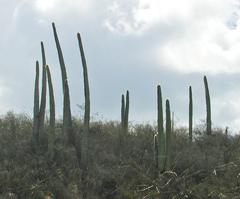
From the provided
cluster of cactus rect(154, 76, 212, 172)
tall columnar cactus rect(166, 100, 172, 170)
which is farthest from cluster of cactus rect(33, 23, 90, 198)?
tall columnar cactus rect(166, 100, 172, 170)

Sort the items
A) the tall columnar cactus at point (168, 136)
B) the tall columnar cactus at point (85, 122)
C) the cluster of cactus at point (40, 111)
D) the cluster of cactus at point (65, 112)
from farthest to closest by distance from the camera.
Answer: the cluster of cactus at point (40, 111) → the cluster of cactus at point (65, 112) → the tall columnar cactus at point (85, 122) → the tall columnar cactus at point (168, 136)

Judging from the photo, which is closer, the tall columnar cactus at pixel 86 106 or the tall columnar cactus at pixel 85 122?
the tall columnar cactus at pixel 85 122

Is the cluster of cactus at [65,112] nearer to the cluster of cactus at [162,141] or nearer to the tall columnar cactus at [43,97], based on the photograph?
the tall columnar cactus at [43,97]

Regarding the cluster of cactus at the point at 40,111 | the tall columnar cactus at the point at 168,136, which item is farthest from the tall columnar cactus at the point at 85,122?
the tall columnar cactus at the point at 168,136

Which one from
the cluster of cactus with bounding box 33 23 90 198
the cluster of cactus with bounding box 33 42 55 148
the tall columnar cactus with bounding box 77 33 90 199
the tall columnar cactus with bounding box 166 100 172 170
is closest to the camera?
the tall columnar cactus with bounding box 166 100 172 170

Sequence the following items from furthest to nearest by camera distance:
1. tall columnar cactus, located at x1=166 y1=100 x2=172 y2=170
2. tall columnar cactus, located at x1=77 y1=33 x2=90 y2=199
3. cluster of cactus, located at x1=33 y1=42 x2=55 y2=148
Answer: cluster of cactus, located at x1=33 y1=42 x2=55 y2=148
tall columnar cactus, located at x1=77 y1=33 x2=90 y2=199
tall columnar cactus, located at x1=166 y1=100 x2=172 y2=170

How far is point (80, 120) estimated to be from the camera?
23.2m

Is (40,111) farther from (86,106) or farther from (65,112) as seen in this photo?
(86,106)

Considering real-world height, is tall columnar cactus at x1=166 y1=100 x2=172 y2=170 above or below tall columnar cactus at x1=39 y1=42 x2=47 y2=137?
below

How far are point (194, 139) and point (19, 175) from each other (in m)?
8.32

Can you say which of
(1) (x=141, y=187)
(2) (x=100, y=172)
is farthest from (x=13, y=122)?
(1) (x=141, y=187)

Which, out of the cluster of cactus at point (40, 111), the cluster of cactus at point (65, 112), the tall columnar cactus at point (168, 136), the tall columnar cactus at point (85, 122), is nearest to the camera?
the tall columnar cactus at point (168, 136)

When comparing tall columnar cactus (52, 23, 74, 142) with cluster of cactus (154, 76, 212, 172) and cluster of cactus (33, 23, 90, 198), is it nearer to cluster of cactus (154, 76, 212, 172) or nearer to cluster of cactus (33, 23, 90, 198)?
cluster of cactus (33, 23, 90, 198)

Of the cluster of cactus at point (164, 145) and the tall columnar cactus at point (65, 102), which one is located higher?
the tall columnar cactus at point (65, 102)
